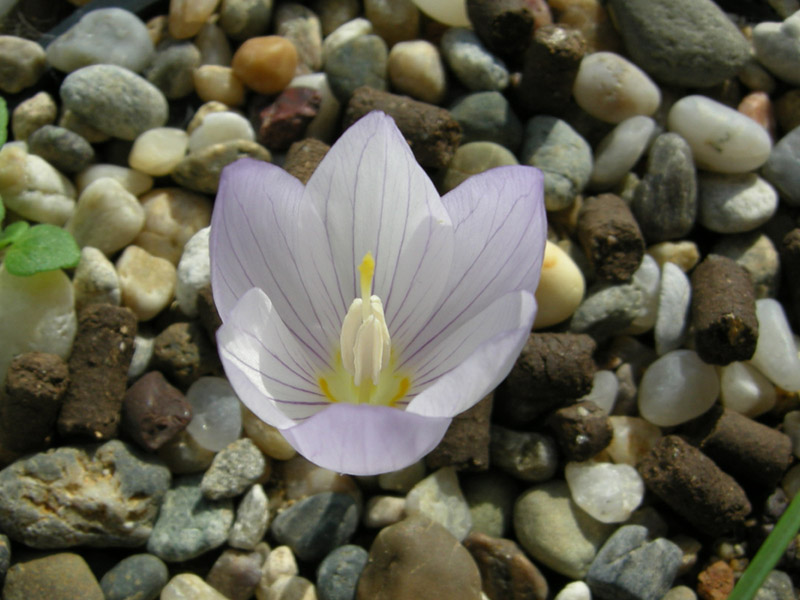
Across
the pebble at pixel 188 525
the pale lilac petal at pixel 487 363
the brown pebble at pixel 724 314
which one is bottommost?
the pebble at pixel 188 525

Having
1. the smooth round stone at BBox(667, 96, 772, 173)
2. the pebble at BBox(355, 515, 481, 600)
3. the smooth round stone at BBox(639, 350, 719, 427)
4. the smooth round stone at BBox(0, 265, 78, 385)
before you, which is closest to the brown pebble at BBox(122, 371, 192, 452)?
the smooth round stone at BBox(0, 265, 78, 385)

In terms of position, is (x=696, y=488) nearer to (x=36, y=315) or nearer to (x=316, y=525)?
(x=316, y=525)

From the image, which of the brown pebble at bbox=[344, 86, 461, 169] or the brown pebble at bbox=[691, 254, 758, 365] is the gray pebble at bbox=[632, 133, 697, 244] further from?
the brown pebble at bbox=[344, 86, 461, 169]

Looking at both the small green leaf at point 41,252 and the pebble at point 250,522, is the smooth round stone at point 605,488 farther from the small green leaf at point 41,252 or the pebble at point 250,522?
the small green leaf at point 41,252

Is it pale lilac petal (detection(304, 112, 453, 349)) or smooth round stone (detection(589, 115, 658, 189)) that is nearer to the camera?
pale lilac petal (detection(304, 112, 453, 349))

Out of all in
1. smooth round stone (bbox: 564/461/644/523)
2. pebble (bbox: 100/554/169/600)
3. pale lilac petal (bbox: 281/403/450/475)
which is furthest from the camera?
smooth round stone (bbox: 564/461/644/523)

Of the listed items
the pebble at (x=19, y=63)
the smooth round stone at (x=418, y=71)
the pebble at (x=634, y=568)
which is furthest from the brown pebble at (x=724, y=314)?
the pebble at (x=19, y=63)

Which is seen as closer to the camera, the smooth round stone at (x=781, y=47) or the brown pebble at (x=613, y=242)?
the brown pebble at (x=613, y=242)
